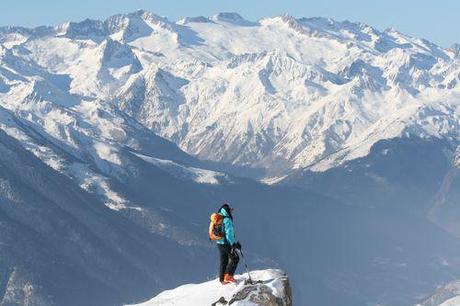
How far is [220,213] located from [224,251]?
11.0 feet

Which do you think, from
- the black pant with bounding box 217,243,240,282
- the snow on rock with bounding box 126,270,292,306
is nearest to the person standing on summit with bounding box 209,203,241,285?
the black pant with bounding box 217,243,240,282

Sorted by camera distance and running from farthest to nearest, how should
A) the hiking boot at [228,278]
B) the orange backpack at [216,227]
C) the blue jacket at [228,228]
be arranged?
1. the hiking boot at [228,278]
2. the blue jacket at [228,228]
3. the orange backpack at [216,227]

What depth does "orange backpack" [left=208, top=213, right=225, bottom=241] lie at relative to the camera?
83.8 metres

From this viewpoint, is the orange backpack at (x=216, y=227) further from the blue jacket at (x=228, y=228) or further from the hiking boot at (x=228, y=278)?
the hiking boot at (x=228, y=278)

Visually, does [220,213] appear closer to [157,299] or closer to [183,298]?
[183,298]

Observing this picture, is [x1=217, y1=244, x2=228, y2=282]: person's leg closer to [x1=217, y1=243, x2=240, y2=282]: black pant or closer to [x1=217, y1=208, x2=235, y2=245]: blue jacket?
[x1=217, y1=243, x2=240, y2=282]: black pant

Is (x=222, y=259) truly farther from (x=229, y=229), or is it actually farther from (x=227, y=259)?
(x=229, y=229)

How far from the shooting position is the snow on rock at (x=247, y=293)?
8338cm

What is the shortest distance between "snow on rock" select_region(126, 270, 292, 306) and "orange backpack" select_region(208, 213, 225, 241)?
171 inches

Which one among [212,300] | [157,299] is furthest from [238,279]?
[157,299]

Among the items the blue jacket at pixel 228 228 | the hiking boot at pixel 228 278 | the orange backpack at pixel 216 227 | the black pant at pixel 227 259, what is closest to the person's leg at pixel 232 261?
the black pant at pixel 227 259

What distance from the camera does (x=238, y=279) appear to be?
87875 mm

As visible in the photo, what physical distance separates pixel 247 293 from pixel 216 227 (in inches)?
213

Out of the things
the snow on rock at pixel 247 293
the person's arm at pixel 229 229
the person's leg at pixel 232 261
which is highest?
the person's arm at pixel 229 229
